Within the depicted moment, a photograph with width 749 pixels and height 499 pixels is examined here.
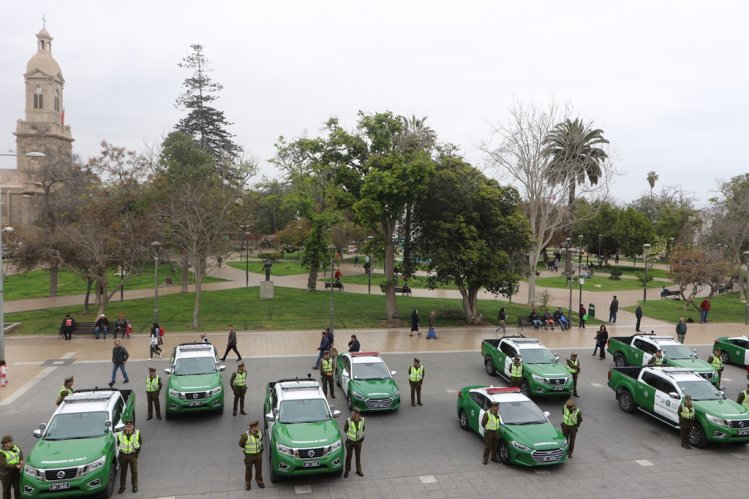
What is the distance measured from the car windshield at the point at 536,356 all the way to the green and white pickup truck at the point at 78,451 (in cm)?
1244

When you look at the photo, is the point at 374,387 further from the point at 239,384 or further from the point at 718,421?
the point at 718,421

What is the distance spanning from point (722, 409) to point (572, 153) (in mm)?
31560

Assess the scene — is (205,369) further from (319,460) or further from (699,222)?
(699,222)

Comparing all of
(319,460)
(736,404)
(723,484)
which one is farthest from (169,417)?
(736,404)

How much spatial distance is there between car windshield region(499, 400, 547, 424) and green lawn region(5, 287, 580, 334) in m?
17.3

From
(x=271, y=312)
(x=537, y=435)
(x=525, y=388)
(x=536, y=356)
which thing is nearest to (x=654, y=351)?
(x=536, y=356)

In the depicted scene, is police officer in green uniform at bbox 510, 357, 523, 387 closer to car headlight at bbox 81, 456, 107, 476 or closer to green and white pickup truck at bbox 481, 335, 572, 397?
green and white pickup truck at bbox 481, 335, 572, 397

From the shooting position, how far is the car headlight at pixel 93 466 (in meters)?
10.2

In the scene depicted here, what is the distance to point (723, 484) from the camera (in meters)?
11.7

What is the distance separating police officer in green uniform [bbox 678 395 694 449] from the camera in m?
13.8

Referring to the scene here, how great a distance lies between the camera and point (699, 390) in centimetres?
1483

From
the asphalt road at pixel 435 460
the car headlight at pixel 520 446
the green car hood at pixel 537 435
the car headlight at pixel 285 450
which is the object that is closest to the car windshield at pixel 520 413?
the green car hood at pixel 537 435

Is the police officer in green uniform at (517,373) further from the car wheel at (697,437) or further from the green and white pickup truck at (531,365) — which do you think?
the car wheel at (697,437)

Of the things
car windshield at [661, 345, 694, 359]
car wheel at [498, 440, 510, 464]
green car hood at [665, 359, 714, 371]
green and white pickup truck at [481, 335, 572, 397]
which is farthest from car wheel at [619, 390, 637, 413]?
car wheel at [498, 440, 510, 464]
